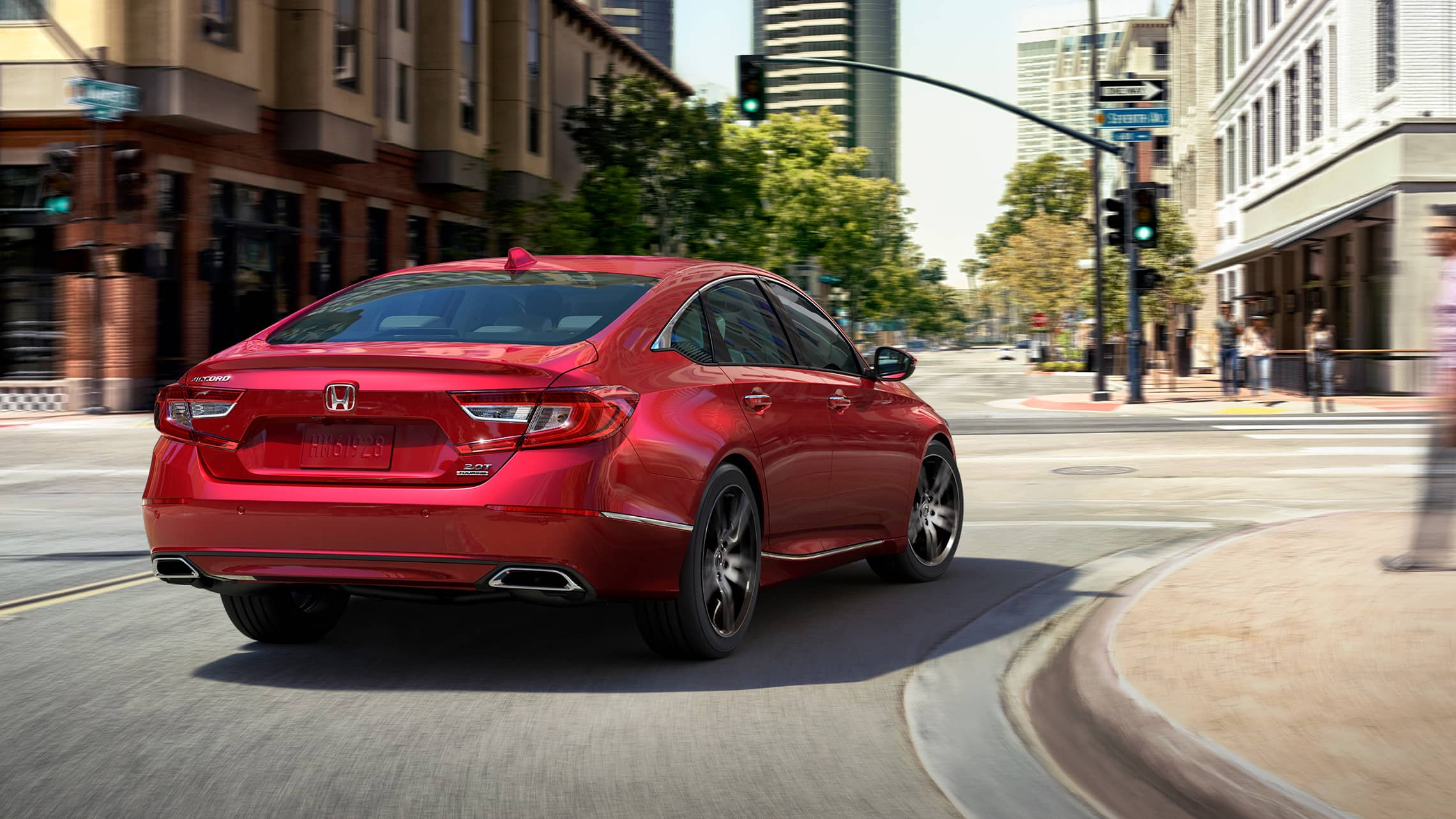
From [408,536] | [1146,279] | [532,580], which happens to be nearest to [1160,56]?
[1146,279]

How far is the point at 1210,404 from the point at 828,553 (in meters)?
24.2

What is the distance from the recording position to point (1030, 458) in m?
17.2

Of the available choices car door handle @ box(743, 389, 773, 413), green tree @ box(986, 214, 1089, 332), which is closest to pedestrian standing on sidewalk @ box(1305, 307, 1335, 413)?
car door handle @ box(743, 389, 773, 413)

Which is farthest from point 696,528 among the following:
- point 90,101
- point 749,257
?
point 749,257

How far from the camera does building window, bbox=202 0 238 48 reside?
29531 mm

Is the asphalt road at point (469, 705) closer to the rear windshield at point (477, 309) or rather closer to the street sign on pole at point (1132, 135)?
the rear windshield at point (477, 309)

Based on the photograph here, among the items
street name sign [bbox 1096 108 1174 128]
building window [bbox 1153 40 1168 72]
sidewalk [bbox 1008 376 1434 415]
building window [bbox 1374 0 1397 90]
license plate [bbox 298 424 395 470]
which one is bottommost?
sidewalk [bbox 1008 376 1434 415]

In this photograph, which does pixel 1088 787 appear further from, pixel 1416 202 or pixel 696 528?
pixel 1416 202

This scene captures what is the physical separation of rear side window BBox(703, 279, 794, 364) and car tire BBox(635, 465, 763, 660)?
0.62 metres

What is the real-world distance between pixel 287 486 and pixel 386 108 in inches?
1343

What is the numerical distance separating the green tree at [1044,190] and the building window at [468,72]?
60753 mm

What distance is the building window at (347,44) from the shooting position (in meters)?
34.6

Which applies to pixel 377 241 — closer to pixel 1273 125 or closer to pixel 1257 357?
pixel 1257 357

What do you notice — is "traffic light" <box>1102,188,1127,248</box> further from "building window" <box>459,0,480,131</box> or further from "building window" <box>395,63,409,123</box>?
"building window" <box>459,0,480,131</box>
